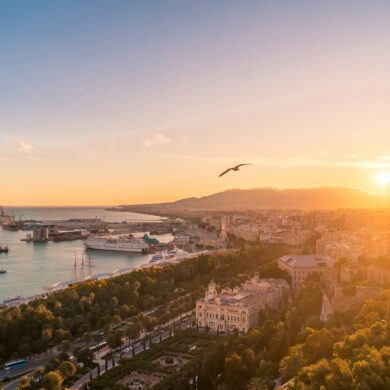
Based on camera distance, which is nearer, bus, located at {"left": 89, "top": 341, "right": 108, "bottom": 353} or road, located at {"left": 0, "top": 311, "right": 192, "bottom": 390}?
road, located at {"left": 0, "top": 311, "right": 192, "bottom": 390}

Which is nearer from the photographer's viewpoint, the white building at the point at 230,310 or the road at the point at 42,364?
the road at the point at 42,364

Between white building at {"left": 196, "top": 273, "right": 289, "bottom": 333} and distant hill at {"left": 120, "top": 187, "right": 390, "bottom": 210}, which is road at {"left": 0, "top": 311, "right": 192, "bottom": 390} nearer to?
white building at {"left": 196, "top": 273, "right": 289, "bottom": 333}

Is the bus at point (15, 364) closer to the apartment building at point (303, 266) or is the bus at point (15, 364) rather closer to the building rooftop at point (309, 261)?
the apartment building at point (303, 266)

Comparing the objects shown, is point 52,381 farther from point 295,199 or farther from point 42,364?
point 295,199

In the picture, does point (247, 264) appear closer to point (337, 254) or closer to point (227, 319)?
point (337, 254)

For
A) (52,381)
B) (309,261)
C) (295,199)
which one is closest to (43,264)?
(309,261)

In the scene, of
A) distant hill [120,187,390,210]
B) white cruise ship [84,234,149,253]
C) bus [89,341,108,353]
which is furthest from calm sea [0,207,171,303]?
distant hill [120,187,390,210]

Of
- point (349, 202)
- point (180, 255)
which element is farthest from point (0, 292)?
point (349, 202)

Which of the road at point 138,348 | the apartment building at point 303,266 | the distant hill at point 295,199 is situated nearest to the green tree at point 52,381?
the road at point 138,348

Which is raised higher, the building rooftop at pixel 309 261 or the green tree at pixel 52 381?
the building rooftop at pixel 309 261
